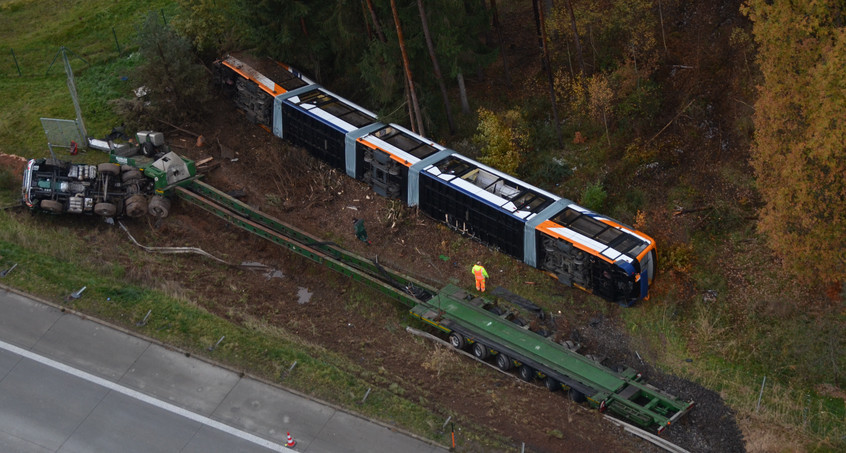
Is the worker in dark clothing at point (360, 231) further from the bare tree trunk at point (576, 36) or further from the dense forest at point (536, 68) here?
the bare tree trunk at point (576, 36)

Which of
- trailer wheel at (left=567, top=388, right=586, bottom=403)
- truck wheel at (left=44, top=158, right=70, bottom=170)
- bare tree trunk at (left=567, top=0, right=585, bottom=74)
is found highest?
bare tree trunk at (left=567, top=0, right=585, bottom=74)

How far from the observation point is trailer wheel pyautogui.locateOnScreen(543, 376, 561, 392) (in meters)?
23.8

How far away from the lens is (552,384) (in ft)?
78.5

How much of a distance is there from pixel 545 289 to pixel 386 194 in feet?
25.0

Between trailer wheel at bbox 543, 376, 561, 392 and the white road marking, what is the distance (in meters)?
7.78

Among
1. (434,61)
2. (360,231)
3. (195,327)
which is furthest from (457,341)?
(434,61)

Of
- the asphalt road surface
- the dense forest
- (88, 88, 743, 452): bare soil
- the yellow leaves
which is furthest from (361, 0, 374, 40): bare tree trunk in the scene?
the asphalt road surface

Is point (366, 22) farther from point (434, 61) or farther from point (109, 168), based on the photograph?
point (109, 168)

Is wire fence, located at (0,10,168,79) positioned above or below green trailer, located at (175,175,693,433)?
above

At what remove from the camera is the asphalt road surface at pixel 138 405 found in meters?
21.5

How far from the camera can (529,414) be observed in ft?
74.8

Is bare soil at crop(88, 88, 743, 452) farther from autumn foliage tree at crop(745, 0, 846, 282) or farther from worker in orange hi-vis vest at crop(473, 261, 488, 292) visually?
autumn foliage tree at crop(745, 0, 846, 282)

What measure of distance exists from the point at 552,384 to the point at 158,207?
1613 centimetres

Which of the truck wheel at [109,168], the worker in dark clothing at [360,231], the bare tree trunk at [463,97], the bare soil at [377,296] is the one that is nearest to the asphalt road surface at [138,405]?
the bare soil at [377,296]
